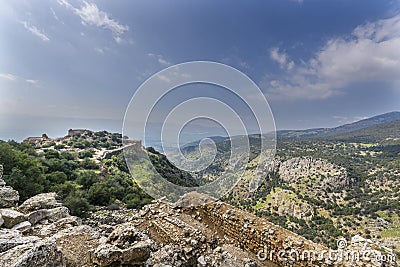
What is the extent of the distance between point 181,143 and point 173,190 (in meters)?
3.59

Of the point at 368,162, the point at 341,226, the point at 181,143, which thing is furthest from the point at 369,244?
the point at 368,162

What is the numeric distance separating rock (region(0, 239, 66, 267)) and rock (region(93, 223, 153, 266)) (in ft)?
2.12

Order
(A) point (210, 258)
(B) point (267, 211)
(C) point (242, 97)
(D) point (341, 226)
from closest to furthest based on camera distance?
(A) point (210, 258), (C) point (242, 97), (D) point (341, 226), (B) point (267, 211)

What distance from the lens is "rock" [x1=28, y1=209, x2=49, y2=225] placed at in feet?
22.6

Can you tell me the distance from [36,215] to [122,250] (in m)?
5.27

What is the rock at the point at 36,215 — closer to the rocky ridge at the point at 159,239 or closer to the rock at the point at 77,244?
the rocky ridge at the point at 159,239

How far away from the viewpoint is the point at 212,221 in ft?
24.7

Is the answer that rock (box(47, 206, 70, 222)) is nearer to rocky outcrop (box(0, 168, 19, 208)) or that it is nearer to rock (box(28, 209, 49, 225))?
rock (box(28, 209, 49, 225))

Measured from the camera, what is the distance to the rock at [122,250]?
12.8ft

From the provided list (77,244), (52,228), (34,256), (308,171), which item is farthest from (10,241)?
(308,171)

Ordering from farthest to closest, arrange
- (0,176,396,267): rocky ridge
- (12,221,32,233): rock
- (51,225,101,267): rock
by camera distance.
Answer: (12,221,32,233): rock
(51,225,101,267): rock
(0,176,396,267): rocky ridge

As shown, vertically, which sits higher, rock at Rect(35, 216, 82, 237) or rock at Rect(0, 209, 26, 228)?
rock at Rect(0, 209, 26, 228)

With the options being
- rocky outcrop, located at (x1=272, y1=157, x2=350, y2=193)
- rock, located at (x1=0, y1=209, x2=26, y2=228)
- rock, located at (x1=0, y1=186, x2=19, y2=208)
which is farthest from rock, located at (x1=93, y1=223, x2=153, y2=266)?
rocky outcrop, located at (x1=272, y1=157, x2=350, y2=193)

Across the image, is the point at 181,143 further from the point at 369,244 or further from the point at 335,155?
the point at 335,155
